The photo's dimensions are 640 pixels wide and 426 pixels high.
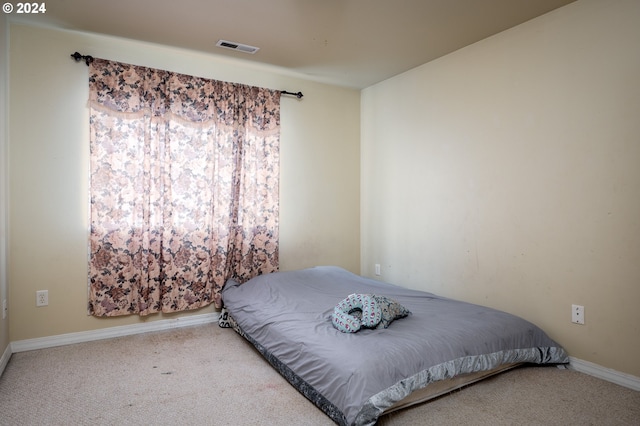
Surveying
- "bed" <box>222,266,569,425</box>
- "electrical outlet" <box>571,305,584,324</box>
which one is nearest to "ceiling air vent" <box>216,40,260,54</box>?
"bed" <box>222,266,569,425</box>

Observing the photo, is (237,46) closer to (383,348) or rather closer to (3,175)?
(3,175)

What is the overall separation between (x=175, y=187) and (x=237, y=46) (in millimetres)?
1263

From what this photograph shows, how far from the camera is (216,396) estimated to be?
2.18 m

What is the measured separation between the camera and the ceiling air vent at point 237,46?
10.3 ft

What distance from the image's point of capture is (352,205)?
4371 millimetres

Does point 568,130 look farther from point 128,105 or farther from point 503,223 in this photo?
point 128,105

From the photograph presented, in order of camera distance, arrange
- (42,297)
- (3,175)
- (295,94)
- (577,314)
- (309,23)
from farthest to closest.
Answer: (295,94) → (42,297) → (309,23) → (3,175) → (577,314)

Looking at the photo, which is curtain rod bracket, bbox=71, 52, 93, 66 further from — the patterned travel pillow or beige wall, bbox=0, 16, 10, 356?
the patterned travel pillow

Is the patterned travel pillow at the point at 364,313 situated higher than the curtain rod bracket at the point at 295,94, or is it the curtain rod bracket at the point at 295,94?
the curtain rod bracket at the point at 295,94

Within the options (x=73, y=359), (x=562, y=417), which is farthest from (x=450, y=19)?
(x=73, y=359)

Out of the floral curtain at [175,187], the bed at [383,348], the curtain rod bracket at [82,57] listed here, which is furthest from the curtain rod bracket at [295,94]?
the bed at [383,348]

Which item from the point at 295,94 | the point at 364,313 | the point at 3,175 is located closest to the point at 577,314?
the point at 364,313

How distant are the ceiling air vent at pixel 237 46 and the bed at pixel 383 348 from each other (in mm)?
2011

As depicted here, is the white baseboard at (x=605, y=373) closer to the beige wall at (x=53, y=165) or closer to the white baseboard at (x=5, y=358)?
the beige wall at (x=53, y=165)
